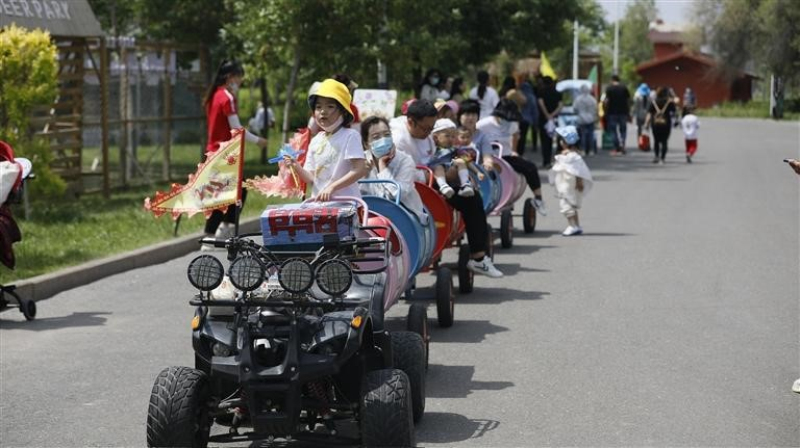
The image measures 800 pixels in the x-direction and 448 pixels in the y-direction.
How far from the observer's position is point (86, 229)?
16.3 metres

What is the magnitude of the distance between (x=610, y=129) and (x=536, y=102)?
6583 mm

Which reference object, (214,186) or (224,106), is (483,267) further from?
(214,186)

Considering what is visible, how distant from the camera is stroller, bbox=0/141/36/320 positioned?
10.8 m

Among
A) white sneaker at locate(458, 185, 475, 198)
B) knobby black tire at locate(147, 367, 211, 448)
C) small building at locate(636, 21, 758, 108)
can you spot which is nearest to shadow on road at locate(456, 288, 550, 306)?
white sneaker at locate(458, 185, 475, 198)

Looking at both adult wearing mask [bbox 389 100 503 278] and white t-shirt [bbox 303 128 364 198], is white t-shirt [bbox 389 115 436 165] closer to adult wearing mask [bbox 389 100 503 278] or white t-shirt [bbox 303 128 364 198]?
→ adult wearing mask [bbox 389 100 503 278]

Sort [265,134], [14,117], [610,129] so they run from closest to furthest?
[14,117]
[265,134]
[610,129]

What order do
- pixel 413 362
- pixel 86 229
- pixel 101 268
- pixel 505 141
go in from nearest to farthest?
1. pixel 413 362
2. pixel 101 268
3. pixel 86 229
4. pixel 505 141

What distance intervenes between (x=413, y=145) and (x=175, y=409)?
5702 millimetres

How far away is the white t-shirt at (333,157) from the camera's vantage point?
859 cm

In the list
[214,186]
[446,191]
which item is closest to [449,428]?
[214,186]

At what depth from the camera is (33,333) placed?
10711mm

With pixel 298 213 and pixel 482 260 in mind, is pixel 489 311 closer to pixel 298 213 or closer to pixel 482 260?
pixel 482 260

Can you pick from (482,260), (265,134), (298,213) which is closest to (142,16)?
(265,134)

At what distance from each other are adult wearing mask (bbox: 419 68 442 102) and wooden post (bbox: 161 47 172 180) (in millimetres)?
6069
